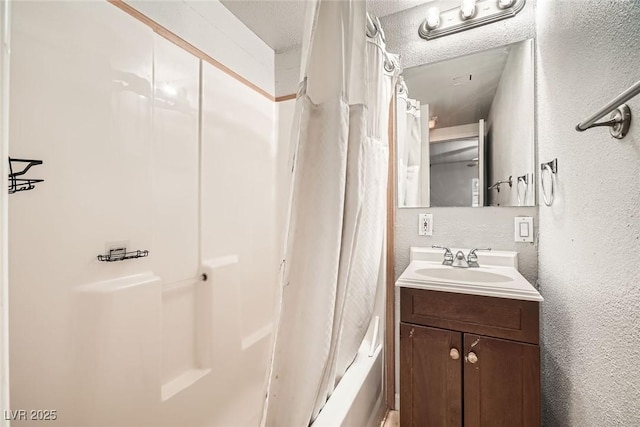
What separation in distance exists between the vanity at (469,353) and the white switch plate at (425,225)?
48cm

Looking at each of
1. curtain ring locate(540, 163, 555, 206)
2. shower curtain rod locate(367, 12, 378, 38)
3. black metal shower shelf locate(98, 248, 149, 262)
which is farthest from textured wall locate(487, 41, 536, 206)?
black metal shower shelf locate(98, 248, 149, 262)

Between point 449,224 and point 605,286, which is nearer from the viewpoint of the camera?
point 605,286

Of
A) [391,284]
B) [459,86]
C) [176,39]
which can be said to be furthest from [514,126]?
[176,39]

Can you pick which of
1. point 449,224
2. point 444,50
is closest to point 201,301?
point 449,224

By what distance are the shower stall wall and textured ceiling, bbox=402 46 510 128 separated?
1.16m

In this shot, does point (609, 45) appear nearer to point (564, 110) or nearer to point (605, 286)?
point (564, 110)

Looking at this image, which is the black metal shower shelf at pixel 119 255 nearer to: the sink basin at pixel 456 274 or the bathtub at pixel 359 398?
the bathtub at pixel 359 398

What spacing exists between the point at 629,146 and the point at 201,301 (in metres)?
1.80

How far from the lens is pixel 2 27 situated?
1.06ft

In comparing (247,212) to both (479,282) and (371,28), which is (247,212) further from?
(479,282)

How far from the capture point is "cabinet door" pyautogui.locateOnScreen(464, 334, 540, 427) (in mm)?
1101

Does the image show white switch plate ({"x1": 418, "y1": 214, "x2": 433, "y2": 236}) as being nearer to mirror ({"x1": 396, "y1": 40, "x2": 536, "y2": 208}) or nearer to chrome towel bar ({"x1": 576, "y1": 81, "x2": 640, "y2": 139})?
mirror ({"x1": 396, "y1": 40, "x2": 536, "y2": 208})

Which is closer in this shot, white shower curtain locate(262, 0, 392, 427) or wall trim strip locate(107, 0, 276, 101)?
white shower curtain locate(262, 0, 392, 427)

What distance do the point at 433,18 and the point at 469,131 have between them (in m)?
0.72
